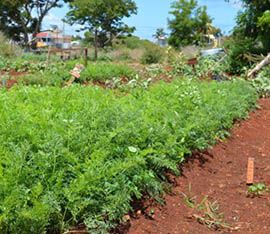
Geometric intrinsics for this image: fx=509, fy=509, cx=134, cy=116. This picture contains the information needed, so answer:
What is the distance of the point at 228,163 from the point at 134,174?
2.08 metres

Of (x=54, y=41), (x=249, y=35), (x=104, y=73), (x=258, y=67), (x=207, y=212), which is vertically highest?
(x=249, y=35)

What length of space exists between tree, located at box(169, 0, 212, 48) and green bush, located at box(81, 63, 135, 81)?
25.2 meters

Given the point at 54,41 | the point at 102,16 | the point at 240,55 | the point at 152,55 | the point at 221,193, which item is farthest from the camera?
the point at 54,41

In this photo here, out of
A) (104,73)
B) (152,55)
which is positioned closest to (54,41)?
(152,55)

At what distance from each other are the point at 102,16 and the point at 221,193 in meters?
34.2

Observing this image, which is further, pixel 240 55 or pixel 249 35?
pixel 249 35

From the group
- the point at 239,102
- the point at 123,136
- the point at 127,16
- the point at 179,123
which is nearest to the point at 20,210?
the point at 123,136

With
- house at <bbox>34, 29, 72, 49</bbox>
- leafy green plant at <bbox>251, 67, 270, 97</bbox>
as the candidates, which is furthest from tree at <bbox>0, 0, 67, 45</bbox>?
leafy green plant at <bbox>251, 67, 270, 97</bbox>

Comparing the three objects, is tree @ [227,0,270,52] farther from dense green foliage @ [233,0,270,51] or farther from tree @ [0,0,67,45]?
tree @ [0,0,67,45]

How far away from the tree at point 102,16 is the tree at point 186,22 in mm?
3562

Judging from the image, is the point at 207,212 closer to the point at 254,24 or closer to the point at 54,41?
the point at 254,24

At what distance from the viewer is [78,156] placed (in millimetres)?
3225

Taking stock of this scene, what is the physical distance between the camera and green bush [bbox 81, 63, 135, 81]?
1296cm

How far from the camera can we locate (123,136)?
11.9 feet
